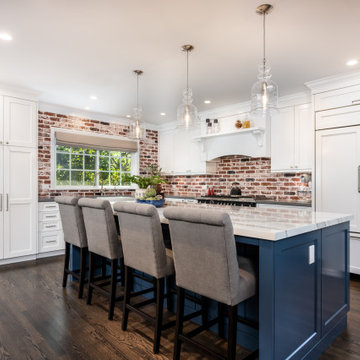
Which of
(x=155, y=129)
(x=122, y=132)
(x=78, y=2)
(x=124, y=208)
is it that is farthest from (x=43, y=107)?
(x=124, y=208)

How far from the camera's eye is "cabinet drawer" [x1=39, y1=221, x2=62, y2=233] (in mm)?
4457

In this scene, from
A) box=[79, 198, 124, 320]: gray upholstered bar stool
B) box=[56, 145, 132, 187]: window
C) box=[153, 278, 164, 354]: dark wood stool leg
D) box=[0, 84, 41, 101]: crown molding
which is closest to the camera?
box=[153, 278, 164, 354]: dark wood stool leg

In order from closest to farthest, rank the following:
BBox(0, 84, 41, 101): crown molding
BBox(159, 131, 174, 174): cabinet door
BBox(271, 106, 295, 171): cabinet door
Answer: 1. BBox(0, 84, 41, 101): crown molding
2. BBox(271, 106, 295, 171): cabinet door
3. BBox(159, 131, 174, 174): cabinet door

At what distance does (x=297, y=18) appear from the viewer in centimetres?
232

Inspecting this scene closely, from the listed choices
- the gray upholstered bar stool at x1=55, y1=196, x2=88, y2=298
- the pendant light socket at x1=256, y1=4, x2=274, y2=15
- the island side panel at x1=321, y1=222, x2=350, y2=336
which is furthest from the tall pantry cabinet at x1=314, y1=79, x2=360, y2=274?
the gray upholstered bar stool at x1=55, y1=196, x2=88, y2=298

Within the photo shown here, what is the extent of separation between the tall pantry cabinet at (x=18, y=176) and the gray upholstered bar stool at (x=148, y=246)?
2.74 meters

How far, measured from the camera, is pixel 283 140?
4332 mm

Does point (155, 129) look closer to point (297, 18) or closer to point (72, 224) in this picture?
point (72, 224)

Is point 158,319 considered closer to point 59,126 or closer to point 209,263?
point 209,263

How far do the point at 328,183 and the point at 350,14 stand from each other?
2.03 meters

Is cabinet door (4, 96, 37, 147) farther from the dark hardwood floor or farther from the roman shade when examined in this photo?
the dark hardwood floor

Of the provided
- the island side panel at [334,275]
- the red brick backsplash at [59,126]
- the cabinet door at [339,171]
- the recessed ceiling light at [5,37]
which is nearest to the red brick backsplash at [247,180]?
the cabinet door at [339,171]

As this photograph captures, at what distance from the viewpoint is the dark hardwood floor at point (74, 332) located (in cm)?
195

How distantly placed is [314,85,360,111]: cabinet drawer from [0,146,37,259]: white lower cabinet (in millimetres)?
4118
